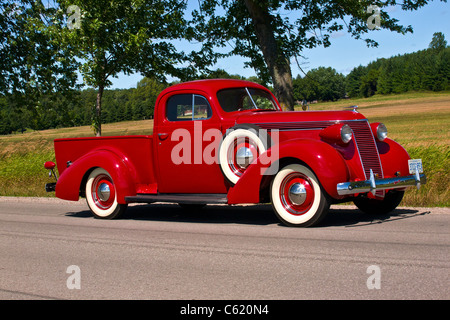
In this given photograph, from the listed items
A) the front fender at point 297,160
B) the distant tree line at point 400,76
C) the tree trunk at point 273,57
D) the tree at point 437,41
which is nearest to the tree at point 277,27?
the tree trunk at point 273,57

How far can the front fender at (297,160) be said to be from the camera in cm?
629

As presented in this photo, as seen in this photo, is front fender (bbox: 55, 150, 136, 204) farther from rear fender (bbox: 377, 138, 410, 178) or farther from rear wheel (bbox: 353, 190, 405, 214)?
rear fender (bbox: 377, 138, 410, 178)

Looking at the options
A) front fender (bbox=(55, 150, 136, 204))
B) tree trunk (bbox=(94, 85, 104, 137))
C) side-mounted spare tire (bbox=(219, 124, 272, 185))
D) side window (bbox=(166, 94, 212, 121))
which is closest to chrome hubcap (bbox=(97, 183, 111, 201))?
front fender (bbox=(55, 150, 136, 204))

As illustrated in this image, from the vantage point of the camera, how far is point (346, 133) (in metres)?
6.57

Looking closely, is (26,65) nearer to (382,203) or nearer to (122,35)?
(122,35)

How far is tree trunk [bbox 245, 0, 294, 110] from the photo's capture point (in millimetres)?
13750

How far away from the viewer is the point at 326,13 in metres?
14.5

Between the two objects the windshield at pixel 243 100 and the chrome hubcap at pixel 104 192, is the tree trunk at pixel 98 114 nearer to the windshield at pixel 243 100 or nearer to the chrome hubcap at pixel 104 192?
the chrome hubcap at pixel 104 192

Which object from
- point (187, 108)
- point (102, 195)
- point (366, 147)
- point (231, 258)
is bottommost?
point (231, 258)

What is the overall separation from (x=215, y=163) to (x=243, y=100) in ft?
4.19

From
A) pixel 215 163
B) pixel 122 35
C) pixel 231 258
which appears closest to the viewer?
pixel 231 258

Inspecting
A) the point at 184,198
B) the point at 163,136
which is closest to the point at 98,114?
the point at 163,136
